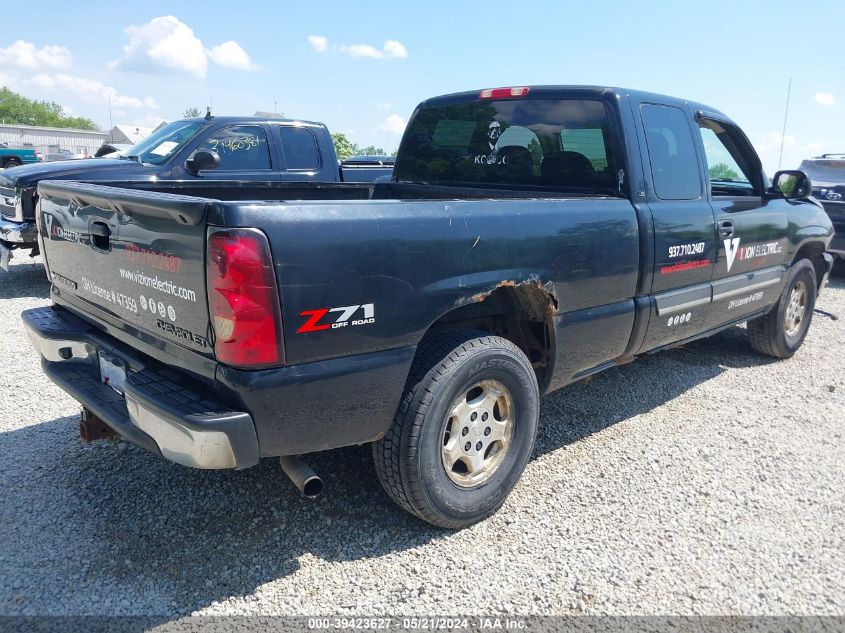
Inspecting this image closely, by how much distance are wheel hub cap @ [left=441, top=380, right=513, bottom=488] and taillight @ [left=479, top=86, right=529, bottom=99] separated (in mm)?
2030

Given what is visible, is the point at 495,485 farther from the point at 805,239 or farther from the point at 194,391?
the point at 805,239

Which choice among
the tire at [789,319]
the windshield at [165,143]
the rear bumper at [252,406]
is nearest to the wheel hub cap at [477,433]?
the rear bumper at [252,406]

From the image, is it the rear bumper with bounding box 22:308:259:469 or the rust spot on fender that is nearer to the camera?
the rear bumper with bounding box 22:308:259:469

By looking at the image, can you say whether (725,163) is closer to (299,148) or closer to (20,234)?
(299,148)

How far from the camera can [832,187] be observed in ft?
31.8

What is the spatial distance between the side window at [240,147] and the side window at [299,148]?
0.24m

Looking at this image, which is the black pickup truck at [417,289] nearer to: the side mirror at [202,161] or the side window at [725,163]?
the side window at [725,163]

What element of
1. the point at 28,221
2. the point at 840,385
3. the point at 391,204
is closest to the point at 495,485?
the point at 391,204

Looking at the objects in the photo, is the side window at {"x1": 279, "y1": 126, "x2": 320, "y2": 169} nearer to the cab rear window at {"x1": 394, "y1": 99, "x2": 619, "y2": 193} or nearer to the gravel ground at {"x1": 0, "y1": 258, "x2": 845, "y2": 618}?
the cab rear window at {"x1": 394, "y1": 99, "x2": 619, "y2": 193}

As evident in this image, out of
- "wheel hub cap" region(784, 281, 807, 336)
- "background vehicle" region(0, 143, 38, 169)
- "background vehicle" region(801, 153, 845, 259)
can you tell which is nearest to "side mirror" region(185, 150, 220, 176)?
"wheel hub cap" region(784, 281, 807, 336)

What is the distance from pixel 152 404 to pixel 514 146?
278 centimetres

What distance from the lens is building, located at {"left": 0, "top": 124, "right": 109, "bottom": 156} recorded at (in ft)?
156

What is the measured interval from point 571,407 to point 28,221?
627 cm

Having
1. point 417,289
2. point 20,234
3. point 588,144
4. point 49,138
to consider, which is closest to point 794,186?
point 588,144
